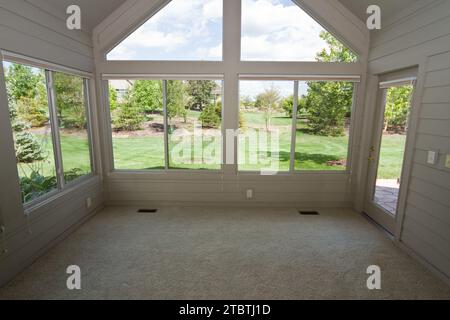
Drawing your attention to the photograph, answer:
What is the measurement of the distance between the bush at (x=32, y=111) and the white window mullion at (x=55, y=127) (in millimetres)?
78

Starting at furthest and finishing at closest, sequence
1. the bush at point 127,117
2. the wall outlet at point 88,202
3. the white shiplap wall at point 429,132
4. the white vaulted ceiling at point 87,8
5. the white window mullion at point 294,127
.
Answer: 1. the bush at point 127,117
2. the white window mullion at point 294,127
3. the wall outlet at point 88,202
4. the white vaulted ceiling at point 87,8
5. the white shiplap wall at point 429,132

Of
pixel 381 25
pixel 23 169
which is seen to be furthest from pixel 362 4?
pixel 23 169

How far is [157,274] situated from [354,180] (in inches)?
128

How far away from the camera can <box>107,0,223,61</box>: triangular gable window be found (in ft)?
11.6

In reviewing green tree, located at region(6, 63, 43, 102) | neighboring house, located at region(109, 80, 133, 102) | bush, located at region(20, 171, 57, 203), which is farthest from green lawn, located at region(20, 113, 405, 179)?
green tree, located at region(6, 63, 43, 102)

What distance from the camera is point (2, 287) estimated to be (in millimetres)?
2102

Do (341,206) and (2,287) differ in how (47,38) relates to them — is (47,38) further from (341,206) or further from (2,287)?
(341,206)

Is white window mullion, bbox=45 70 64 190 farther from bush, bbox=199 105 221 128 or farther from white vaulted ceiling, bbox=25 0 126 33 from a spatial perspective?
bush, bbox=199 105 221 128

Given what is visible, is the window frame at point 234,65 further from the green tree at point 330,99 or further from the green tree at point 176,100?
the green tree at point 176,100

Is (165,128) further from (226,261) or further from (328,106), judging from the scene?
(328,106)

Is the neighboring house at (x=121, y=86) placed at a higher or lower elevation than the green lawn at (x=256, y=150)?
higher

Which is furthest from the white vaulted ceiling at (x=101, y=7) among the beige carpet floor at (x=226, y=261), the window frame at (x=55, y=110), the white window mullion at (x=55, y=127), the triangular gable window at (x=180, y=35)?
the beige carpet floor at (x=226, y=261)

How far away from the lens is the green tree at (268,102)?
3.75m

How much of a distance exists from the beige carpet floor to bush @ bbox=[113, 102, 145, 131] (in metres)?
1.39
